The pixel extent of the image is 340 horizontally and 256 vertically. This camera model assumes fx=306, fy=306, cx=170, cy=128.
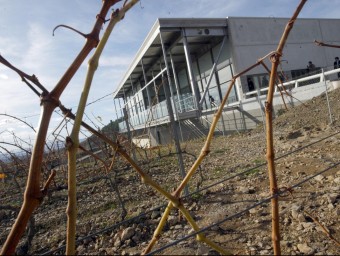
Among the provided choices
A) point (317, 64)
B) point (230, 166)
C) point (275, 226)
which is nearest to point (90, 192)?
point (230, 166)

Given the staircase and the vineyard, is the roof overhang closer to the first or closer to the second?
the staircase

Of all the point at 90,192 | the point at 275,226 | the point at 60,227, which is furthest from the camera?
the point at 90,192

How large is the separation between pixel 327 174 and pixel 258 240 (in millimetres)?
1958

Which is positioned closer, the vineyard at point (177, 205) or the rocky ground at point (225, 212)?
the vineyard at point (177, 205)

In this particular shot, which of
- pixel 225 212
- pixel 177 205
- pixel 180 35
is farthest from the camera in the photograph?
pixel 180 35

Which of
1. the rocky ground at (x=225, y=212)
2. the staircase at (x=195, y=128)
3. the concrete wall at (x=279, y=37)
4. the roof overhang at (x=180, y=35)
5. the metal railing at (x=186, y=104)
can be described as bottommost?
the rocky ground at (x=225, y=212)

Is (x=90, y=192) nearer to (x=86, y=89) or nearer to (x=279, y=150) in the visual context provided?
(x=279, y=150)

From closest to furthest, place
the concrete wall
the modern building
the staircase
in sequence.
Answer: the modern building, the concrete wall, the staircase

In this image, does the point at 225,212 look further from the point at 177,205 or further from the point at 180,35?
the point at 180,35

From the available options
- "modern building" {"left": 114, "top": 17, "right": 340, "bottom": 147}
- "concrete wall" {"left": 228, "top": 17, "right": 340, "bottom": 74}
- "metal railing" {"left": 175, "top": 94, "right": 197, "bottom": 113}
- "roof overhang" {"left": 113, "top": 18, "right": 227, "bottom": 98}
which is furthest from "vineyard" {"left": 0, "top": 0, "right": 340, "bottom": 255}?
"concrete wall" {"left": 228, "top": 17, "right": 340, "bottom": 74}

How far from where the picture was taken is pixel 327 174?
387 centimetres

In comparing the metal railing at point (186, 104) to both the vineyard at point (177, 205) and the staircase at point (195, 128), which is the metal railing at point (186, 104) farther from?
the vineyard at point (177, 205)

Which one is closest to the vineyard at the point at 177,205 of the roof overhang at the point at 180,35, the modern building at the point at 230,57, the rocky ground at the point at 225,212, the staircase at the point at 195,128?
the rocky ground at the point at 225,212

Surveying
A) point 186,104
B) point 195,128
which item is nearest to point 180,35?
point 186,104
